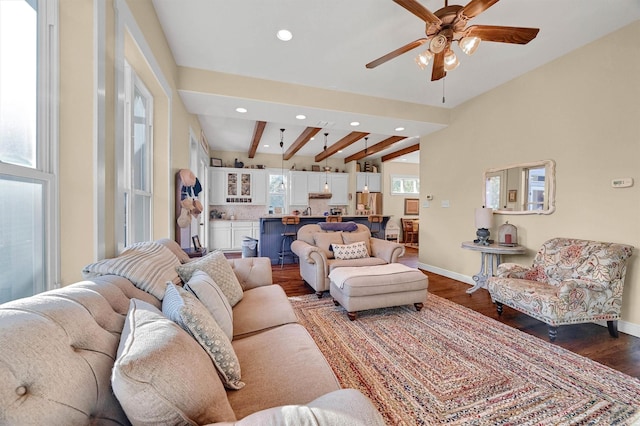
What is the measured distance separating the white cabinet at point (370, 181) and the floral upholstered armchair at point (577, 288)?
569 centimetres

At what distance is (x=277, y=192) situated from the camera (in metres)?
7.47

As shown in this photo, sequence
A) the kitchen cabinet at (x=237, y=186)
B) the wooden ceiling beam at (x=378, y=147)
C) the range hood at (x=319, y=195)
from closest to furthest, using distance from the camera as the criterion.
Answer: the wooden ceiling beam at (x=378, y=147), the kitchen cabinet at (x=237, y=186), the range hood at (x=319, y=195)

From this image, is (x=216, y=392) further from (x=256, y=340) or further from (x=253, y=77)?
(x=253, y=77)

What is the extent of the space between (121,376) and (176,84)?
3221 millimetres

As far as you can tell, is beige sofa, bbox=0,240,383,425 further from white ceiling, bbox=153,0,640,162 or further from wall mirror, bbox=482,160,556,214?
wall mirror, bbox=482,160,556,214

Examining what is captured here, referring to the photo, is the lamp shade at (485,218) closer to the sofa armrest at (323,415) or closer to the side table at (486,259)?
the side table at (486,259)

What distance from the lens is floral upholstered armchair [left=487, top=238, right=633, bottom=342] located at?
85.1 inches

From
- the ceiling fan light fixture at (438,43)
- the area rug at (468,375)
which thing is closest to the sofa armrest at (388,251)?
the area rug at (468,375)

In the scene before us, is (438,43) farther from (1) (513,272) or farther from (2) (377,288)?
(1) (513,272)

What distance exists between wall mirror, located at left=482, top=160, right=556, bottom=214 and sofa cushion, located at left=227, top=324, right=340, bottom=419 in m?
3.25

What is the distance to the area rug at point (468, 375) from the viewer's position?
144 centimetres

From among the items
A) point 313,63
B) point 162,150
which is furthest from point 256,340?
point 313,63

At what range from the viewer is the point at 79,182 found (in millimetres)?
1293

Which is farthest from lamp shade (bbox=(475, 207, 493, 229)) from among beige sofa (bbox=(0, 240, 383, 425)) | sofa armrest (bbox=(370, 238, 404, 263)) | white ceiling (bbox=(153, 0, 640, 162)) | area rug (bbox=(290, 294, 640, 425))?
beige sofa (bbox=(0, 240, 383, 425))
